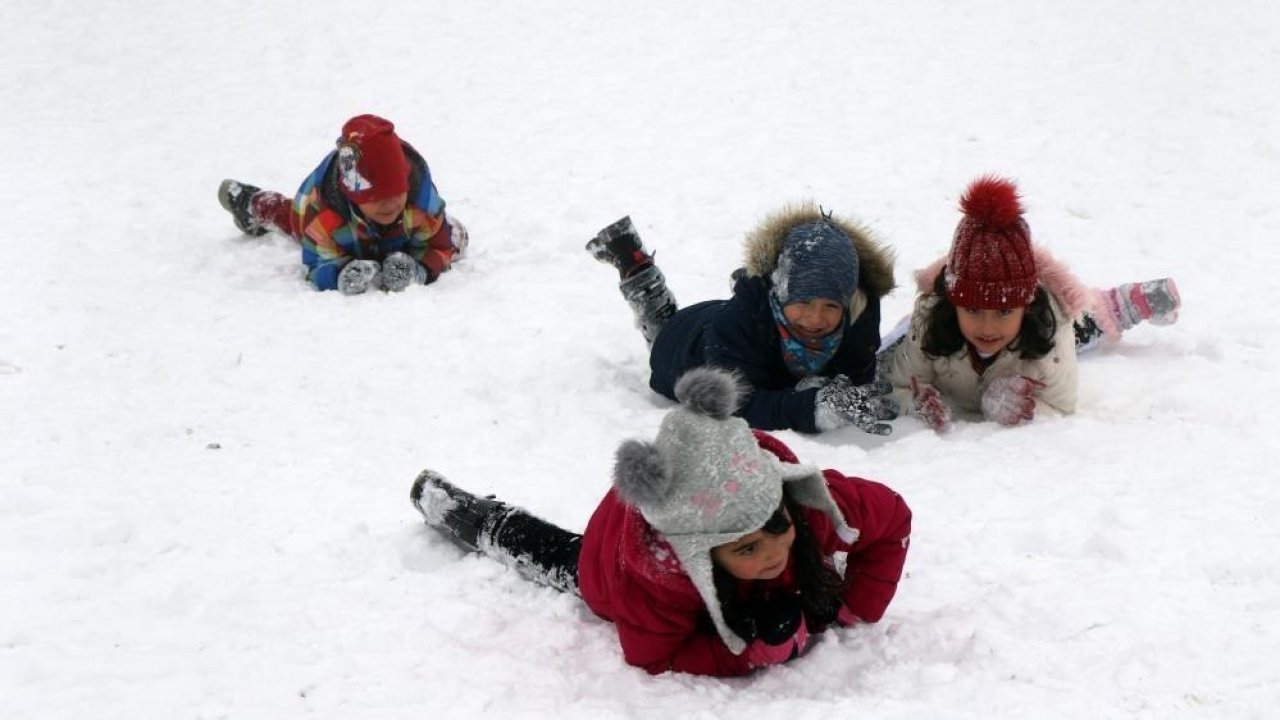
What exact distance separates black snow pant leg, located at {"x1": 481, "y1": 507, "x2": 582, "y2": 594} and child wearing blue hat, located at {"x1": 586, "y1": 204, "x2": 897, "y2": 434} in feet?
3.86

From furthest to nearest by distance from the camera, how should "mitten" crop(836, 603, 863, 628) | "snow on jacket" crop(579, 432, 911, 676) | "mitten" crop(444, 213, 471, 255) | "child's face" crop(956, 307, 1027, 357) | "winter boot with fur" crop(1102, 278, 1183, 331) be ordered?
"mitten" crop(444, 213, 471, 255) < "winter boot with fur" crop(1102, 278, 1183, 331) < "child's face" crop(956, 307, 1027, 357) < "mitten" crop(836, 603, 863, 628) < "snow on jacket" crop(579, 432, 911, 676)

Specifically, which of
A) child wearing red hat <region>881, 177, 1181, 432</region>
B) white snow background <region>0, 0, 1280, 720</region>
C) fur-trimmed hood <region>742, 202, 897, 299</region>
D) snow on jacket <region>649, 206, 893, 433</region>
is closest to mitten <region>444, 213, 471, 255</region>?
white snow background <region>0, 0, 1280, 720</region>

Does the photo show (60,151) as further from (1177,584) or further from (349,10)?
(1177,584)

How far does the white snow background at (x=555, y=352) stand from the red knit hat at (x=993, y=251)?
1.79 feet

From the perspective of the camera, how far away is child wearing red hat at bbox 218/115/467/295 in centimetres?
585

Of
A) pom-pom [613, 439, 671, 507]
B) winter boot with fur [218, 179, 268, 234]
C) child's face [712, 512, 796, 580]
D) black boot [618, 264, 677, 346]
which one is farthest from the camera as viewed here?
winter boot with fur [218, 179, 268, 234]

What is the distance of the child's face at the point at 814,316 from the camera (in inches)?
166

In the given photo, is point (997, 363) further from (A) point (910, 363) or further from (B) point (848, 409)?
(B) point (848, 409)

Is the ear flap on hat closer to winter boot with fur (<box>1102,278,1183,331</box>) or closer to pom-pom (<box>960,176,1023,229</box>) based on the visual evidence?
pom-pom (<box>960,176,1023,229</box>)

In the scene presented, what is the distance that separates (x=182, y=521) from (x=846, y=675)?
7.13 feet

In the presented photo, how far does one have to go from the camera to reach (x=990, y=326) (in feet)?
13.5

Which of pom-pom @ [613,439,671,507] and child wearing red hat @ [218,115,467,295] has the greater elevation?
pom-pom @ [613,439,671,507]

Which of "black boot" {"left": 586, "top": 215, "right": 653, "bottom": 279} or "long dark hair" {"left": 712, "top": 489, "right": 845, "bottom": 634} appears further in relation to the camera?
"black boot" {"left": 586, "top": 215, "right": 653, "bottom": 279}

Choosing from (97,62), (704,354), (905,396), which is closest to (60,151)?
(97,62)
